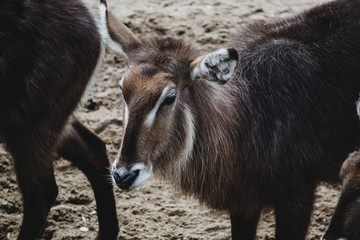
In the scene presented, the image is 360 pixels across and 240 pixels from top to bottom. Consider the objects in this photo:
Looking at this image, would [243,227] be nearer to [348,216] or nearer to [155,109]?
[348,216]

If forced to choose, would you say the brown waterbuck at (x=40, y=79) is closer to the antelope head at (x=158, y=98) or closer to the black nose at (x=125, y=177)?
the antelope head at (x=158, y=98)

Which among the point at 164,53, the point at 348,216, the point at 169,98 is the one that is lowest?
the point at 348,216

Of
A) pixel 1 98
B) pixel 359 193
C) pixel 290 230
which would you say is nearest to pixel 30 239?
pixel 1 98

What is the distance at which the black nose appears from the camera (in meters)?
3.97

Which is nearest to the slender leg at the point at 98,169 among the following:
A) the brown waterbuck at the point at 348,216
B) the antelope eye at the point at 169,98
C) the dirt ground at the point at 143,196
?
the dirt ground at the point at 143,196

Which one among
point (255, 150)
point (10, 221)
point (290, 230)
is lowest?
point (10, 221)

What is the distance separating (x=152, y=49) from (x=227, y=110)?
0.69 m

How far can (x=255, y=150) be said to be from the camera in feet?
14.8

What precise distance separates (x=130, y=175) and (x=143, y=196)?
6.15 feet

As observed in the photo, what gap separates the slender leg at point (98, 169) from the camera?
5238 millimetres

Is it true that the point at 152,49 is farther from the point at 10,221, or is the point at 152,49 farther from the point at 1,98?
the point at 10,221

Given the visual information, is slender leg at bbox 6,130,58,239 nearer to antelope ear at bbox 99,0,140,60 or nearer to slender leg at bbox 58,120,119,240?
slender leg at bbox 58,120,119,240

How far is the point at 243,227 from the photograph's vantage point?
4.92m

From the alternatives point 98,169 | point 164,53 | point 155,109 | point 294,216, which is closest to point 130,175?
point 155,109
